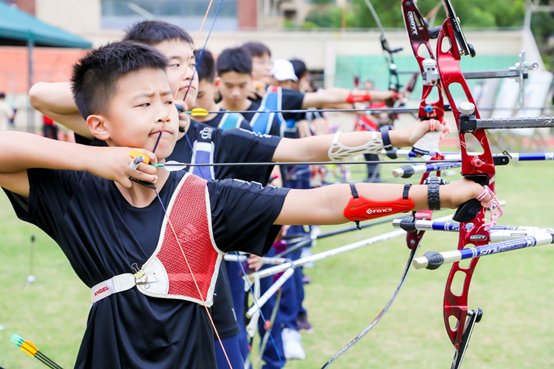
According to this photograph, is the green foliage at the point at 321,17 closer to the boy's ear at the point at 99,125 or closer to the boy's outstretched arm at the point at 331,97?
the boy's outstretched arm at the point at 331,97

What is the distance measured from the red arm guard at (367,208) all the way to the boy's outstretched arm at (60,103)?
3.65 ft

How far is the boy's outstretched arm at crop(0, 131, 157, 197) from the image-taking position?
213cm

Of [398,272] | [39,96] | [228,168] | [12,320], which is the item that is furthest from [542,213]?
[39,96]

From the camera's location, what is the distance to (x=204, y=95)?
4.00 metres

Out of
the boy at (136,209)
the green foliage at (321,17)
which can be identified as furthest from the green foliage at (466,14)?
the boy at (136,209)

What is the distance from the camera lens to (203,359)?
7.31 feet

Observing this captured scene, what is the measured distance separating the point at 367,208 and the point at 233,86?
291cm

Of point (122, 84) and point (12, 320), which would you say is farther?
point (12, 320)

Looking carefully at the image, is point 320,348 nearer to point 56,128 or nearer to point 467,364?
point 467,364

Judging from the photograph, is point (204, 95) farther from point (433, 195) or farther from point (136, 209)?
point (433, 195)

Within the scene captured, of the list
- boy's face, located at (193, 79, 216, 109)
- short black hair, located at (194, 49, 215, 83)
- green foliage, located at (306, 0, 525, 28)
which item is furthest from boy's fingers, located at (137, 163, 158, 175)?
green foliage, located at (306, 0, 525, 28)

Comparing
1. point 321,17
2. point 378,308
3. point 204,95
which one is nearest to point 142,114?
point 204,95

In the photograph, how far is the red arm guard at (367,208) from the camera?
2094 mm

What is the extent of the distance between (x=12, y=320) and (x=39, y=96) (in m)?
3.32
